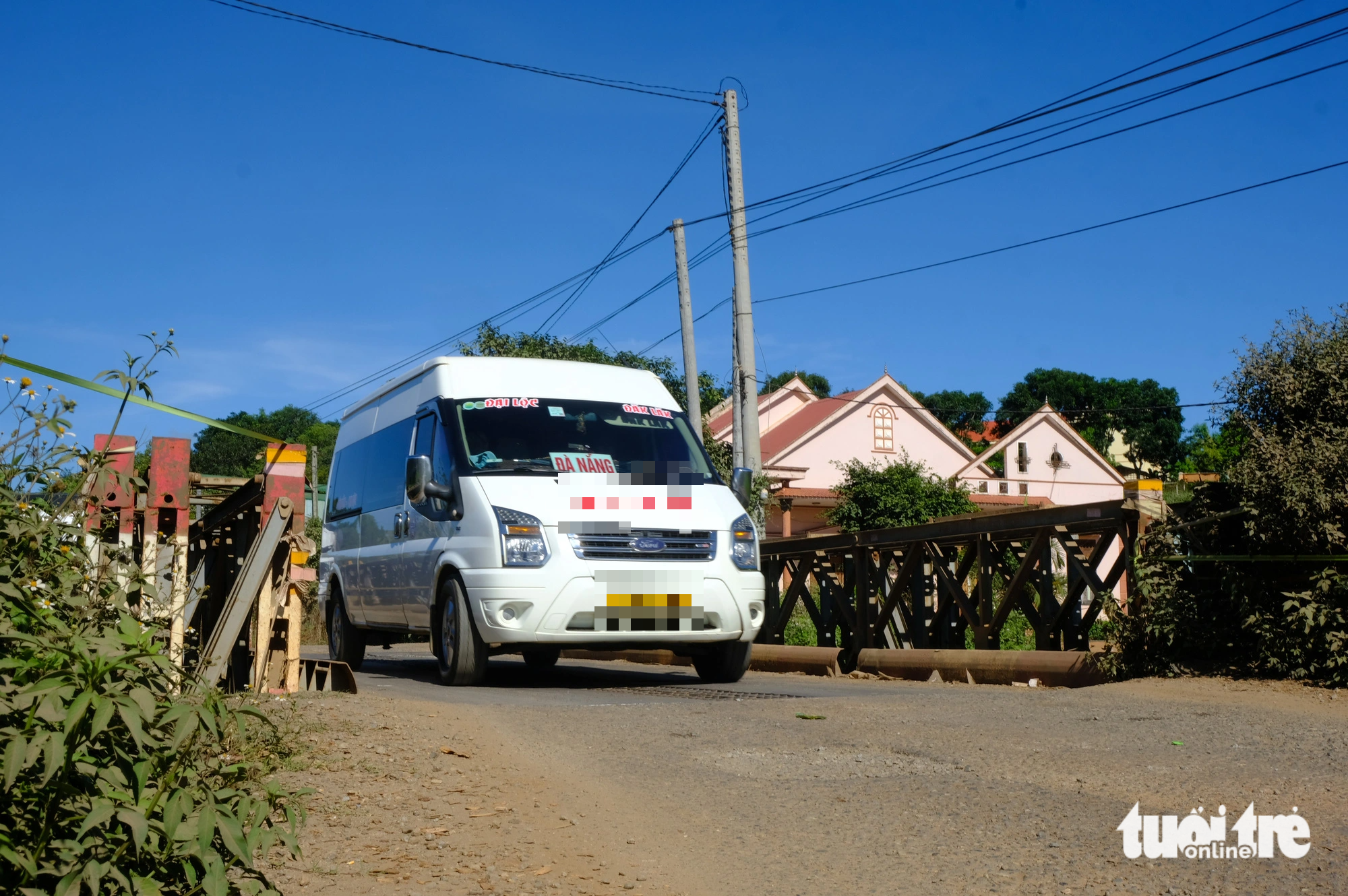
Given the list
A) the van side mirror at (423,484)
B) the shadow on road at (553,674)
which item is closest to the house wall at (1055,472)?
the shadow on road at (553,674)

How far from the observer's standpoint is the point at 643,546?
340 inches

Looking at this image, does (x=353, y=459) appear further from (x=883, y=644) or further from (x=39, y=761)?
(x=39, y=761)

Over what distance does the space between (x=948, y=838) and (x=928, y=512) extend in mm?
33107

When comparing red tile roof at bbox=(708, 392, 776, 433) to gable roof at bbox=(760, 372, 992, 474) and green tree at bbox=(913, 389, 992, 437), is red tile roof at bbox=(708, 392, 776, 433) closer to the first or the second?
gable roof at bbox=(760, 372, 992, 474)

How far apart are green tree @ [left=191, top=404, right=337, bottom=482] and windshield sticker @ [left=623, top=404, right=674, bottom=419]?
3485 cm

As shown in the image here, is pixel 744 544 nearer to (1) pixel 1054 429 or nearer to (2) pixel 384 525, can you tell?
(2) pixel 384 525

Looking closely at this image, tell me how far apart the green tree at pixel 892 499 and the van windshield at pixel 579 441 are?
26622mm

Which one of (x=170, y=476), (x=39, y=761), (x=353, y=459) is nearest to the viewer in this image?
(x=39, y=761)

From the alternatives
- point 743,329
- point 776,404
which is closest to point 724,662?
point 743,329

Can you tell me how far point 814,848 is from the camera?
13.3 feet

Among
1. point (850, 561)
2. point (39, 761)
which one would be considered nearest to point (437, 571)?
point (850, 561)

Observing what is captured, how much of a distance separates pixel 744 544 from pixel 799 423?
37.6 meters

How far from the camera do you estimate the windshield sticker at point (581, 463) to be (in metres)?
9.09

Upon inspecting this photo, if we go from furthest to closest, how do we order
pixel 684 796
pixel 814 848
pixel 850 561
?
pixel 850 561 → pixel 684 796 → pixel 814 848
